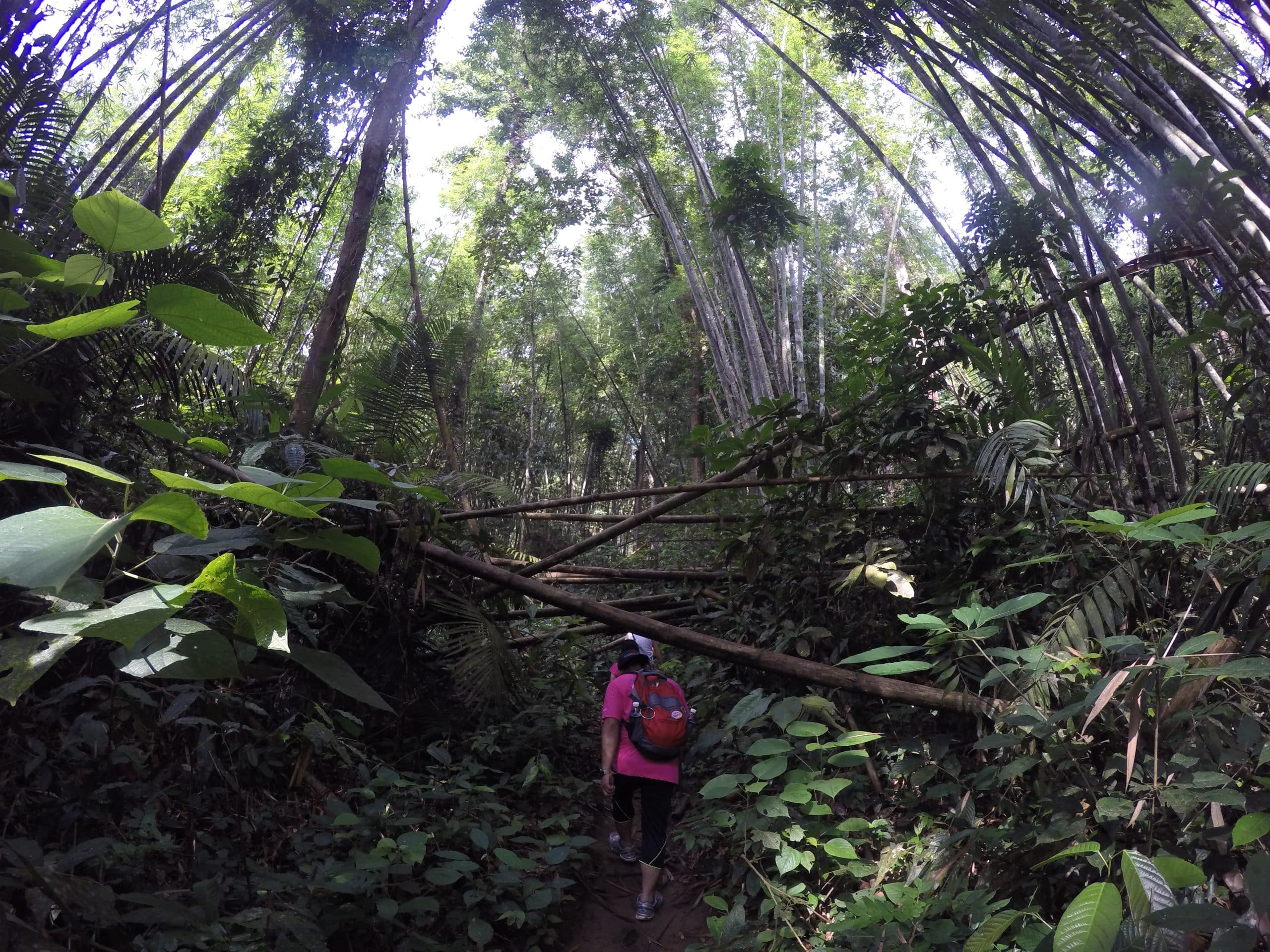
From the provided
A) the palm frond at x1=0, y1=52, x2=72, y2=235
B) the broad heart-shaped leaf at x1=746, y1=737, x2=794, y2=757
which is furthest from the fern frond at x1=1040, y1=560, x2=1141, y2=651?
the palm frond at x1=0, y1=52, x2=72, y2=235

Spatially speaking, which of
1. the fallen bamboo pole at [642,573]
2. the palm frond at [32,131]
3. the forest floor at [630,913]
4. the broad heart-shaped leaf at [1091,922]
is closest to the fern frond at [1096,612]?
the broad heart-shaped leaf at [1091,922]

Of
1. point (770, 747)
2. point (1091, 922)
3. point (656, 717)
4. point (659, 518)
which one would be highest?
point (659, 518)

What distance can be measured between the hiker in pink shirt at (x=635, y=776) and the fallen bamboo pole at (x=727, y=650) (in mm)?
395

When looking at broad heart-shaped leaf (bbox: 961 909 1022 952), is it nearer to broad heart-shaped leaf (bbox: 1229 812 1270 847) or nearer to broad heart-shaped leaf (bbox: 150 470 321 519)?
broad heart-shaped leaf (bbox: 1229 812 1270 847)

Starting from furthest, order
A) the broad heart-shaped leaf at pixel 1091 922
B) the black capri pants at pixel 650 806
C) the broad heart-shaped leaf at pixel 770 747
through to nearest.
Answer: the black capri pants at pixel 650 806, the broad heart-shaped leaf at pixel 770 747, the broad heart-shaped leaf at pixel 1091 922

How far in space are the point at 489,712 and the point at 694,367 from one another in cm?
824

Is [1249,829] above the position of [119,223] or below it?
below

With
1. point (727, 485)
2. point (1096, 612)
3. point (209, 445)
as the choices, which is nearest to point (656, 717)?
point (727, 485)

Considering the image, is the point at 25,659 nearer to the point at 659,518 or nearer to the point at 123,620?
the point at 123,620

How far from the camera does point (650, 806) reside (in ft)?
10.0

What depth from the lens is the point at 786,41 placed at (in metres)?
7.85

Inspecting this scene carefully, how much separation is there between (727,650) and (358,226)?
2.70 m

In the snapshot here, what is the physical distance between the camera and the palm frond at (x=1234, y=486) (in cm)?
197

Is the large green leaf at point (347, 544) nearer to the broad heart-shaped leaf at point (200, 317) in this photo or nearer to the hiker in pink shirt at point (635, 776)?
the broad heart-shaped leaf at point (200, 317)
